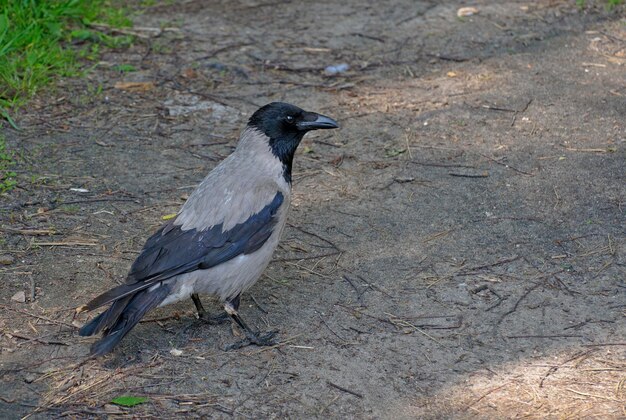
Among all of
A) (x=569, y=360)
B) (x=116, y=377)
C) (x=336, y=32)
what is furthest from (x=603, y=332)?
(x=336, y=32)

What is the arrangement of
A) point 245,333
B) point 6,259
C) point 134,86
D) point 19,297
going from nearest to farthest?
point 245,333 < point 19,297 < point 6,259 < point 134,86

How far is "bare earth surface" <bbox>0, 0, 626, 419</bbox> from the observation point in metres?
4.63

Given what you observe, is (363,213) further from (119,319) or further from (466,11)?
(466,11)

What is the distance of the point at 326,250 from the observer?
603 centimetres

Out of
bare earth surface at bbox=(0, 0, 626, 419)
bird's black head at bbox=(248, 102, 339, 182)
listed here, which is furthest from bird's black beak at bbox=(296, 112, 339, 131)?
bare earth surface at bbox=(0, 0, 626, 419)

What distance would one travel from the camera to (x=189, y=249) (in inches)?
199

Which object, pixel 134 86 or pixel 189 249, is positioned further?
pixel 134 86

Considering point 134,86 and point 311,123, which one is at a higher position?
point 311,123

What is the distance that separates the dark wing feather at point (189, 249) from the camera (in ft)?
16.0

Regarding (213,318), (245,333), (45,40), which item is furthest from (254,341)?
(45,40)

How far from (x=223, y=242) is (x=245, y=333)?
0.56m

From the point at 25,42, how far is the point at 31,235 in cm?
309

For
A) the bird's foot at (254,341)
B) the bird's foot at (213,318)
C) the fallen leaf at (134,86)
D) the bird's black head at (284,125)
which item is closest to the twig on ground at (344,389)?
the bird's foot at (254,341)

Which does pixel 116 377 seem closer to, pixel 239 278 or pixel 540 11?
pixel 239 278
